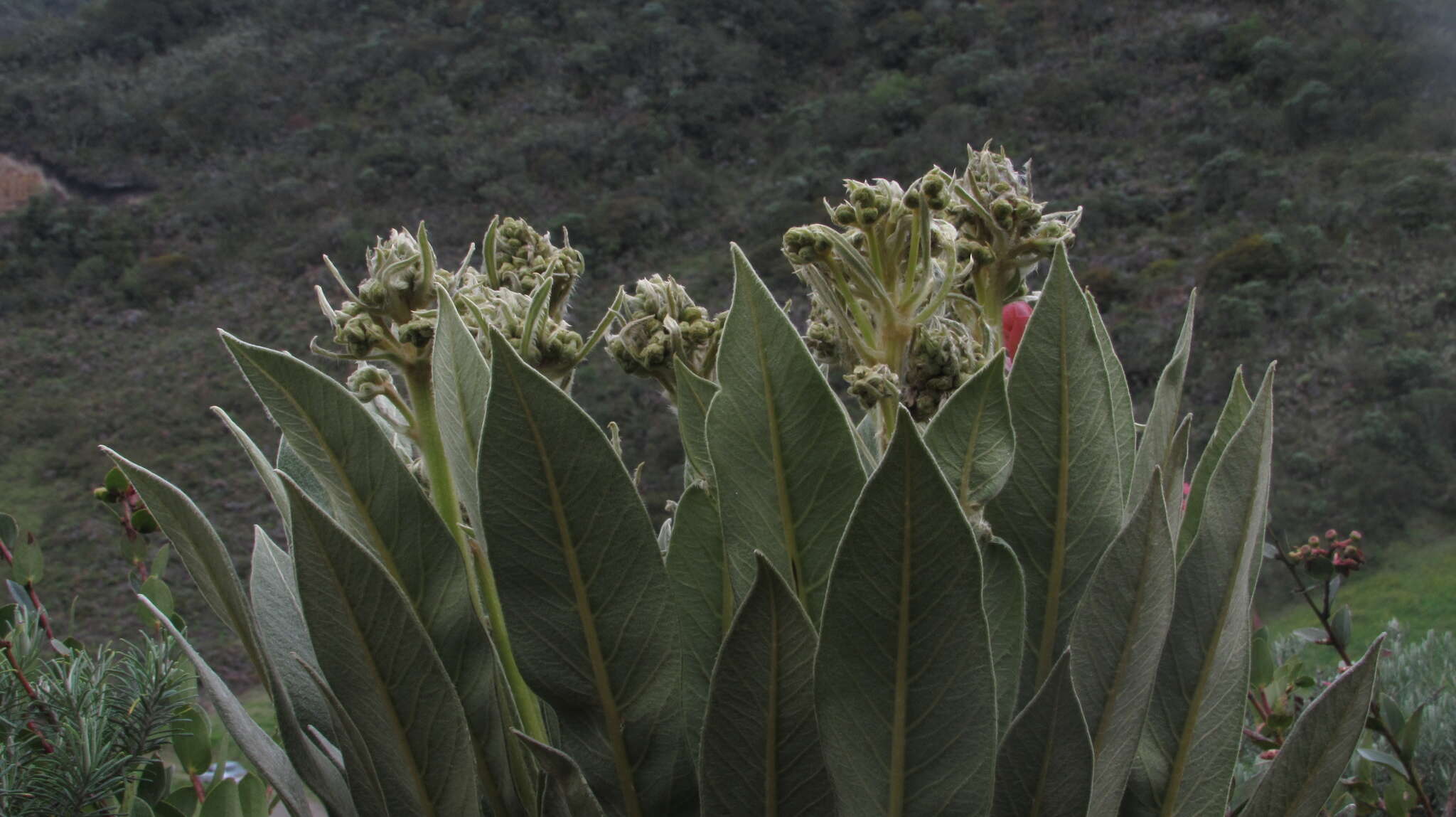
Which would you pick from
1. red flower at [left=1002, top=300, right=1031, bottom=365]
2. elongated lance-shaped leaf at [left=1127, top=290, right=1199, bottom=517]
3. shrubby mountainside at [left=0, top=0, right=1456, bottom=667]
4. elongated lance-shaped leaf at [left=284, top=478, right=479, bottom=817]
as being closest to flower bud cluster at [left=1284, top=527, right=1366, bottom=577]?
red flower at [left=1002, top=300, right=1031, bottom=365]

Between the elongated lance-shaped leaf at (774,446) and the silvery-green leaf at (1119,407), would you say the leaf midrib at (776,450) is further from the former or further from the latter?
the silvery-green leaf at (1119,407)

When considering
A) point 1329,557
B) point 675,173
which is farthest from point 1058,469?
point 675,173

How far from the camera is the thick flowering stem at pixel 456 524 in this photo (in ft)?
1.76

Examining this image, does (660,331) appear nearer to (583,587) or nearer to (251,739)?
(583,587)

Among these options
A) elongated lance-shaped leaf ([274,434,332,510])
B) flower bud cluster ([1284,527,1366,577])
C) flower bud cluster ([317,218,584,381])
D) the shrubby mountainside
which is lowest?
the shrubby mountainside

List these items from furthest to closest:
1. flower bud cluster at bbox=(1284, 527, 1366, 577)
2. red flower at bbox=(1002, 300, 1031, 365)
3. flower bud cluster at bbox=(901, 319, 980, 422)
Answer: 1. flower bud cluster at bbox=(1284, 527, 1366, 577)
2. red flower at bbox=(1002, 300, 1031, 365)
3. flower bud cluster at bbox=(901, 319, 980, 422)

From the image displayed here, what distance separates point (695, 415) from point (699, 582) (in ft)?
0.32

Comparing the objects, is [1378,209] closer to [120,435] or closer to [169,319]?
[120,435]

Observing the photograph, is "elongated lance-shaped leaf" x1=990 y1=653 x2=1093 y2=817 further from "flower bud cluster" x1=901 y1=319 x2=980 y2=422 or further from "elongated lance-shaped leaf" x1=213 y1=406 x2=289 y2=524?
"elongated lance-shaped leaf" x1=213 y1=406 x2=289 y2=524

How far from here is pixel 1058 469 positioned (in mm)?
530

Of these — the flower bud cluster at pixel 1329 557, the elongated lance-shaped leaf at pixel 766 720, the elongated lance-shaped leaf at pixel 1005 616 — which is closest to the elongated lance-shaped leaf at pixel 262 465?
the elongated lance-shaped leaf at pixel 766 720

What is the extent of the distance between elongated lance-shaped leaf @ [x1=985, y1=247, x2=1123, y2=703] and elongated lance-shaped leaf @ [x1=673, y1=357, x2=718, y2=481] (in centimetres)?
17

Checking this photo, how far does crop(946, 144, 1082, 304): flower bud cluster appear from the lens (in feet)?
2.15

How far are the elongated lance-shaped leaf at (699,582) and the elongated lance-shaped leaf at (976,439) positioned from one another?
0.43 ft
